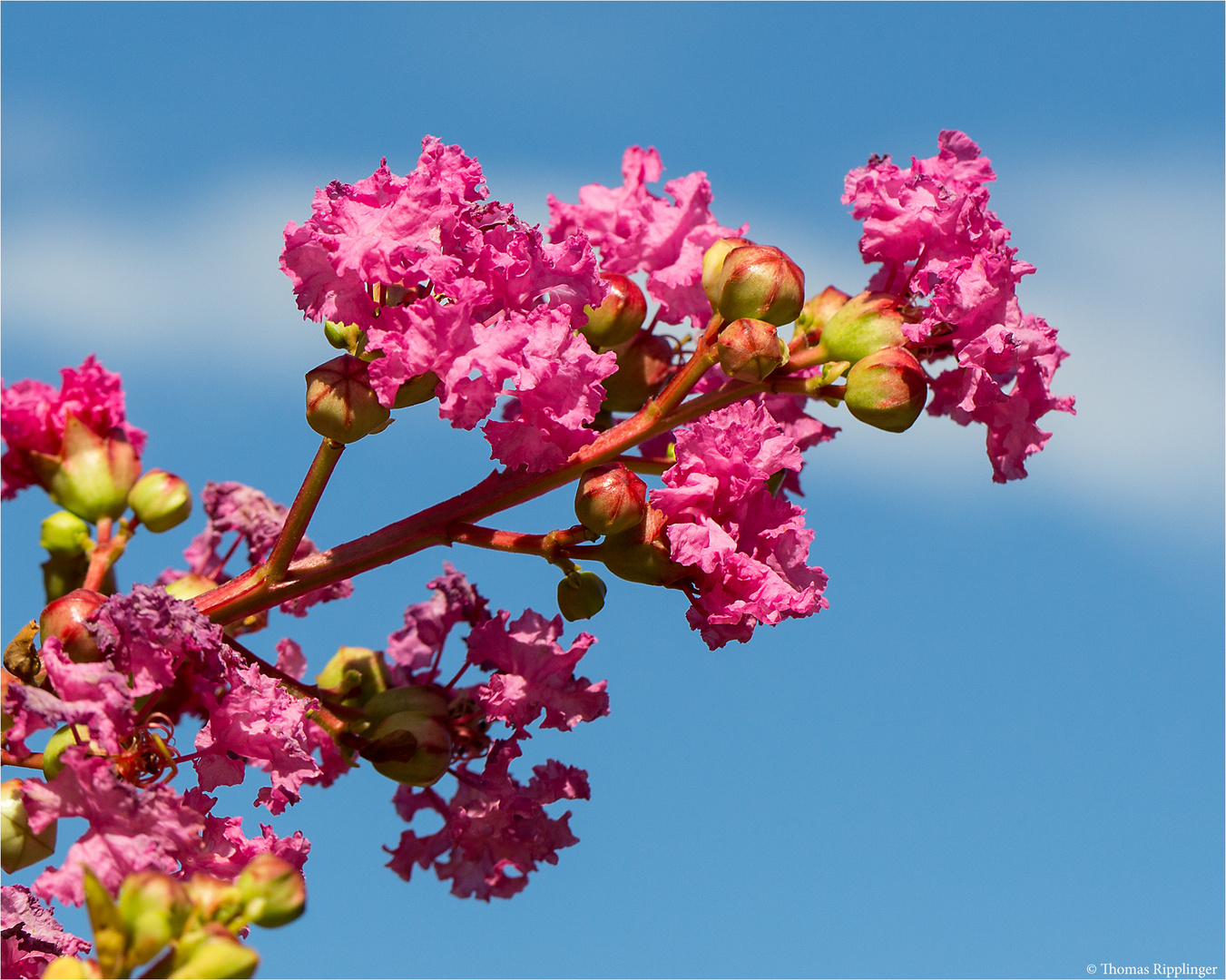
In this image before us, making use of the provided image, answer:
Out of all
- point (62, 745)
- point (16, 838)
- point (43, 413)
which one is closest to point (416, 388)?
point (62, 745)

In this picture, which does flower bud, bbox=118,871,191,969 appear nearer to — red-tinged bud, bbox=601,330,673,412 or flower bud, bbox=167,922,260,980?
flower bud, bbox=167,922,260,980

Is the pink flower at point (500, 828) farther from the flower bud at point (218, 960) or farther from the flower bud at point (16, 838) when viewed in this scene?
the flower bud at point (218, 960)

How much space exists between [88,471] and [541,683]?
114cm

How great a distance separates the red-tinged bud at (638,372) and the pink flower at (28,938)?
125cm

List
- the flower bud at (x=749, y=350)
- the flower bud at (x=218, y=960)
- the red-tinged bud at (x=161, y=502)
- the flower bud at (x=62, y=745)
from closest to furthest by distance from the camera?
the flower bud at (x=218, y=960) < the flower bud at (x=62, y=745) < the flower bud at (x=749, y=350) < the red-tinged bud at (x=161, y=502)

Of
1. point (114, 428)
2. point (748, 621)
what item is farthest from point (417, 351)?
point (114, 428)

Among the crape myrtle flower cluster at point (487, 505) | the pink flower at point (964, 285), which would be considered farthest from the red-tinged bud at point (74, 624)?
the pink flower at point (964, 285)

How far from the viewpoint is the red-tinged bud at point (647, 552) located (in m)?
2.23

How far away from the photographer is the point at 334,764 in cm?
267

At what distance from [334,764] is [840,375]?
117 centimetres

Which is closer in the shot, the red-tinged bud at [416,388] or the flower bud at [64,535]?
the red-tinged bud at [416,388]

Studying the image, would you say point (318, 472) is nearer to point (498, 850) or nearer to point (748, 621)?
point (748, 621)

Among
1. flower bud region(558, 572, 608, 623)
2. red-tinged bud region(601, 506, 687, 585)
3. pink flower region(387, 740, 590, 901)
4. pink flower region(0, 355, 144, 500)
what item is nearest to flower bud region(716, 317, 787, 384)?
red-tinged bud region(601, 506, 687, 585)

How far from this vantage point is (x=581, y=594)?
2338 millimetres
